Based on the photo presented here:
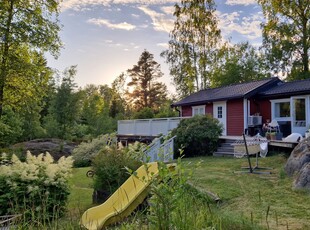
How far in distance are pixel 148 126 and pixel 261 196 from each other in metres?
12.0

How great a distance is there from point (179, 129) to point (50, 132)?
1457cm

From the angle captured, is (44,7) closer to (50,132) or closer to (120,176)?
(120,176)

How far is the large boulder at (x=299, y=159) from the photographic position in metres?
6.97

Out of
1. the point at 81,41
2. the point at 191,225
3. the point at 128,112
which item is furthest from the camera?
the point at 128,112

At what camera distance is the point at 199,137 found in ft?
44.0

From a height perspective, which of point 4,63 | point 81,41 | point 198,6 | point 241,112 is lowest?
point 241,112

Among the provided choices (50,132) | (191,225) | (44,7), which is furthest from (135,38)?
(191,225)

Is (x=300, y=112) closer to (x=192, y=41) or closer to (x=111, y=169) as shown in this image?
(x=111, y=169)

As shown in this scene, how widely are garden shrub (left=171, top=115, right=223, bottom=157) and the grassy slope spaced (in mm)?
4495

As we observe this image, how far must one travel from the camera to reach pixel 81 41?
51.2 ft

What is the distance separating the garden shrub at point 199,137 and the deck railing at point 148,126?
5.08 ft

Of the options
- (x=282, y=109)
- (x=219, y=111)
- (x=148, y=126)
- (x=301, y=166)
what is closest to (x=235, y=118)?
(x=219, y=111)

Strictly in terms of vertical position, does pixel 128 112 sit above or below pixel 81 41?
below

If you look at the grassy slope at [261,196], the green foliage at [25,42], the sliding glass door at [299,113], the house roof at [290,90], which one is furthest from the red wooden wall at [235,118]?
the green foliage at [25,42]
